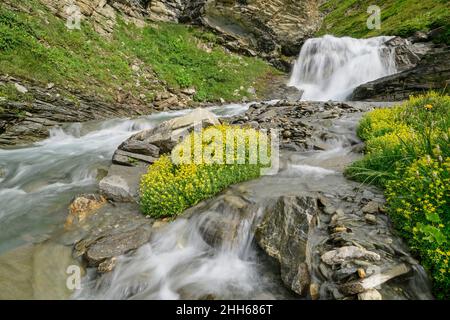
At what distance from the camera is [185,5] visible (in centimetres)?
3297

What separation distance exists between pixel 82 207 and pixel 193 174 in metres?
2.80

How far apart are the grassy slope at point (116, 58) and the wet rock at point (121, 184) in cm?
989

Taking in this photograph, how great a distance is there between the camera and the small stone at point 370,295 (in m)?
3.74

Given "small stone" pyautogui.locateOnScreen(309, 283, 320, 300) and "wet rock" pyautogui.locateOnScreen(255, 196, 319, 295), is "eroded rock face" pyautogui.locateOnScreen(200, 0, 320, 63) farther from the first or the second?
"small stone" pyautogui.locateOnScreen(309, 283, 320, 300)

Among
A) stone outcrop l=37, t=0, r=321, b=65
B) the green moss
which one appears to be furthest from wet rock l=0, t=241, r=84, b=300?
stone outcrop l=37, t=0, r=321, b=65

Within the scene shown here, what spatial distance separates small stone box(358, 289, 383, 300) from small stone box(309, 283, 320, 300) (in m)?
0.56

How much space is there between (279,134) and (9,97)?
1158 centimetres

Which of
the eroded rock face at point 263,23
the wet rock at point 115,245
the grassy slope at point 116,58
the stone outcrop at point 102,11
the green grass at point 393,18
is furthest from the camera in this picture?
the eroded rock face at point 263,23

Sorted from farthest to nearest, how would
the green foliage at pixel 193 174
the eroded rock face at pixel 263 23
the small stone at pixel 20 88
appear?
1. the eroded rock face at pixel 263 23
2. the small stone at pixel 20 88
3. the green foliage at pixel 193 174

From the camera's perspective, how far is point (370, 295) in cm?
375

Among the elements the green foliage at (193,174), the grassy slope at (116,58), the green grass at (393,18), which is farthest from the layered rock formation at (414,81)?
the green foliage at (193,174)

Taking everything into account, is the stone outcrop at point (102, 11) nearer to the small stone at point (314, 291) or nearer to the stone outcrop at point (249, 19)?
the stone outcrop at point (249, 19)

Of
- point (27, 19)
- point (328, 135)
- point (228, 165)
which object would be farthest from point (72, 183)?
point (27, 19)

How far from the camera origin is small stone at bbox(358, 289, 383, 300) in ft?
12.3
